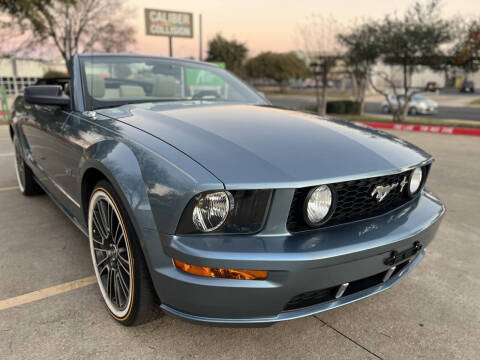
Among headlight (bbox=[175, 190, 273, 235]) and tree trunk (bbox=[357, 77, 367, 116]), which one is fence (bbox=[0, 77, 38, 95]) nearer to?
tree trunk (bbox=[357, 77, 367, 116])

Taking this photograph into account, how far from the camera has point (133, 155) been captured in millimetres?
1771

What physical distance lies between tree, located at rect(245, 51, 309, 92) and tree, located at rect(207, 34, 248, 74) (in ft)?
9.83

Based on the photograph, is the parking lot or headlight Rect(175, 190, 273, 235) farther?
the parking lot

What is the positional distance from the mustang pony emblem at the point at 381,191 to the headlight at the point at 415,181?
213 mm

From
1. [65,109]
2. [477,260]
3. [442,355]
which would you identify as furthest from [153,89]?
[477,260]

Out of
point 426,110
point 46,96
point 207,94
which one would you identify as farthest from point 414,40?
point 46,96

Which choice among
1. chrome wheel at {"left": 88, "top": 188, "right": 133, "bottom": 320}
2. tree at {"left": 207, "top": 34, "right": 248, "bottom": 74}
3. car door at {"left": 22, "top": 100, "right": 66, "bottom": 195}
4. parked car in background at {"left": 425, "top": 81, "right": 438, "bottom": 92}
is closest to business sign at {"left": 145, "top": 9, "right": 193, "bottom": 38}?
car door at {"left": 22, "top": 100, "right": 66, "bottom": 195}

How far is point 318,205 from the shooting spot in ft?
5.28

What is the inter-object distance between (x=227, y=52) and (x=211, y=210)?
46433 mm

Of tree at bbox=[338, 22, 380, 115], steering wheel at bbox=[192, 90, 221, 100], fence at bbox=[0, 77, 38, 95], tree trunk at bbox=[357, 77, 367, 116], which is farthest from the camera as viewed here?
fence at bbox=[0, 77, 38, 95]

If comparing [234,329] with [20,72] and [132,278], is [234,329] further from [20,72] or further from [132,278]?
[20,72]

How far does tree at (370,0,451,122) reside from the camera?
12.9m

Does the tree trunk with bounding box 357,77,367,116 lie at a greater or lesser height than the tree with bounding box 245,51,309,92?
lesser

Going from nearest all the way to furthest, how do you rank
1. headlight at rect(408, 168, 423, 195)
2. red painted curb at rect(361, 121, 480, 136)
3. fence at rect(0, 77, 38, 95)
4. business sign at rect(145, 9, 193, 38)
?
headlight at rect(408, 168, 423, 195)
red painted curb at rect(361, 121, 480, 136)
business sign at rect(145, 9, 193, 38)
fence at rect(0, 77, 38, 95)
